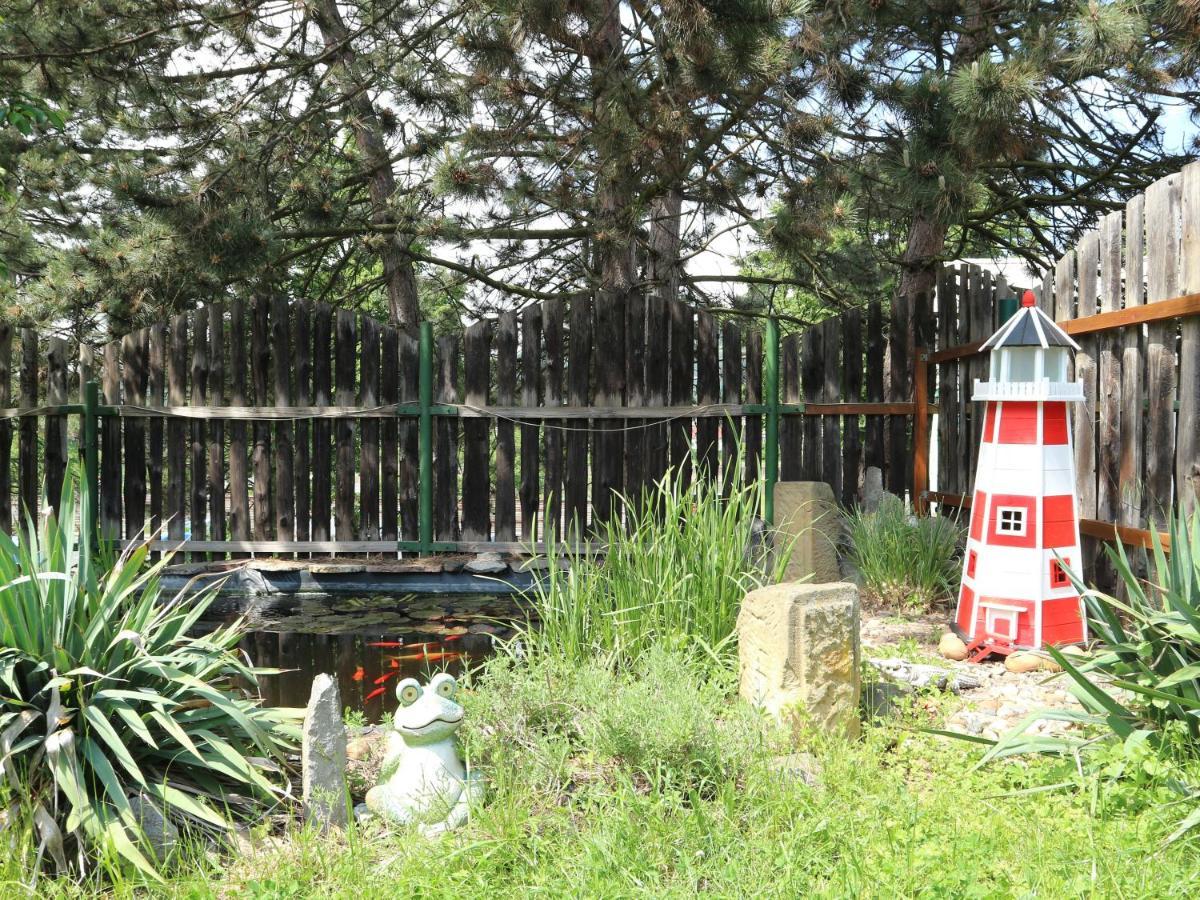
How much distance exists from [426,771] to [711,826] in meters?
0.76

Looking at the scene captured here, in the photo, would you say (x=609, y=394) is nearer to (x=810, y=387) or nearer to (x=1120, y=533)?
(x=810, y=387)

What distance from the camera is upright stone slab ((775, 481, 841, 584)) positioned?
4.88m

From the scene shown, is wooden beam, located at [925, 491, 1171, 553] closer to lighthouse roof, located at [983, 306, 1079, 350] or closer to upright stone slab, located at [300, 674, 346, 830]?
lighthouse roof, located at [983, 306, 1079, 350]

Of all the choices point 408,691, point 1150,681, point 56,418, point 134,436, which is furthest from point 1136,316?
point 56,418

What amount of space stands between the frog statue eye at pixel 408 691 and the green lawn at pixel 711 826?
0.23 m

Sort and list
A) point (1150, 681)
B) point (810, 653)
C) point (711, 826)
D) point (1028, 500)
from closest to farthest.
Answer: point (711, 826), point (1150, 681), point (810, 653), point (1028, 500)

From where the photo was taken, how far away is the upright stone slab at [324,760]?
2385mm

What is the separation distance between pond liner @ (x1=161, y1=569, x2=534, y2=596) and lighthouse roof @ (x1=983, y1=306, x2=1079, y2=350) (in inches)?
158

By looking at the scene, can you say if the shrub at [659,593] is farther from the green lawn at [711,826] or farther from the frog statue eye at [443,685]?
the frog statue eye at [443,685]

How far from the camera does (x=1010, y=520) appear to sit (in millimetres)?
3770

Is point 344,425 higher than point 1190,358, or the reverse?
point 1190,358

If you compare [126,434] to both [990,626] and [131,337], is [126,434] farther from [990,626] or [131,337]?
[990,626]

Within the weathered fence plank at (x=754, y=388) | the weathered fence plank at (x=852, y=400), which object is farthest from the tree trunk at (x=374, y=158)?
the weathered fence plank at (x=852, y=400)

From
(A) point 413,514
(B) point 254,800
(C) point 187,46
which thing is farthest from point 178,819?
(C) point 187,46
